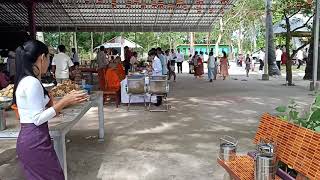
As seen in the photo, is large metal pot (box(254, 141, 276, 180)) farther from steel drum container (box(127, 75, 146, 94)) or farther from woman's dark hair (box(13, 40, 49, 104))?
steel drum container (box(127, 75, 146, 94))

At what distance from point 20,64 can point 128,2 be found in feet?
48.2

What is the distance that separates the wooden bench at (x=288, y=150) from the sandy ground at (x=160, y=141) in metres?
1.03

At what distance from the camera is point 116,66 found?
33.8ft

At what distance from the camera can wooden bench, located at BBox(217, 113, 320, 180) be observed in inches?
109

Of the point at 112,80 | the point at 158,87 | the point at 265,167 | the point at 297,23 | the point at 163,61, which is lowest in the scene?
the point at 265,167

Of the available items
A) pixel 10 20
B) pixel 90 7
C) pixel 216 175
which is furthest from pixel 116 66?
pixel 10 20

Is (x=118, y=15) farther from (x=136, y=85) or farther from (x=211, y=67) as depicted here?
(x=136, y=85)

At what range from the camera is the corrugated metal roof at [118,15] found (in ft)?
57.0

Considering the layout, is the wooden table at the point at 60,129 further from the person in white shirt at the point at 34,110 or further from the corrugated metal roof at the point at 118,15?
the corrugated metal roof at the point at 118,15

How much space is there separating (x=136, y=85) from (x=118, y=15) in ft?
39.8

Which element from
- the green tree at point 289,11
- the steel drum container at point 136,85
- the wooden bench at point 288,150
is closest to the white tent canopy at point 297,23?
the green tree at point 289,11

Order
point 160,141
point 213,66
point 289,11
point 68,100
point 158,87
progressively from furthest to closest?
point 213,66, point 289,11, point 158,87, point 160,141, point 68,100

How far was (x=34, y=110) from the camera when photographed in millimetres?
2582

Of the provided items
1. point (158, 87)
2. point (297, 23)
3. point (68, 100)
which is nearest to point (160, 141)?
point (158, 87)
